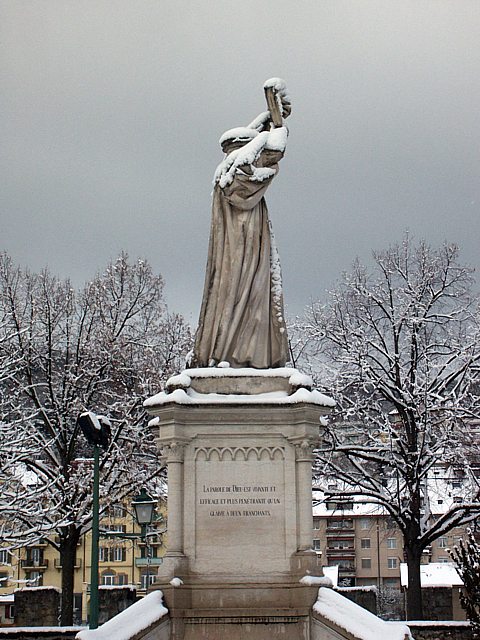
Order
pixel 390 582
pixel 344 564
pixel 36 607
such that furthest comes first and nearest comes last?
1. pixel 344 564
2. pixel 390 582
3. pixel 36 607

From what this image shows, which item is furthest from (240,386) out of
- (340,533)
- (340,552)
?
(340,552)

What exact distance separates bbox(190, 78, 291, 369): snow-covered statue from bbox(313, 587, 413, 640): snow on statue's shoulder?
2798 millimetres

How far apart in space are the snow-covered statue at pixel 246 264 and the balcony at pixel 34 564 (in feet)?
158

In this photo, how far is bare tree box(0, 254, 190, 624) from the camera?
A: 1043 inches

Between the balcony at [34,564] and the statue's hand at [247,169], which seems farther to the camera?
the balcony at [34,564]

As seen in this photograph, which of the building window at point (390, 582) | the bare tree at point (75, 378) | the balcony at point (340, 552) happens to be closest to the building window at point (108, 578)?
the balcony at point (340, 552)

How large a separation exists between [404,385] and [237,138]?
1615cm

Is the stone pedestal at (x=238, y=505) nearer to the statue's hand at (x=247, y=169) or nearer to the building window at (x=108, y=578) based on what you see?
the statue's hand at (x=247, y=169)

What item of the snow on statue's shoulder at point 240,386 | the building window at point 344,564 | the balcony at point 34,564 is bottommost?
the building window at point 344,564

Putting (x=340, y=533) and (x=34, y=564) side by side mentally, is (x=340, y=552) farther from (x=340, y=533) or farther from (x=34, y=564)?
(x=34, y=564)

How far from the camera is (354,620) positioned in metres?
9.78

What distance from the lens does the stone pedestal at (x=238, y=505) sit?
1016 centimetres

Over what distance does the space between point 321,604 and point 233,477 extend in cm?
163

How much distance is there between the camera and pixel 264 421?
10.7 metres
